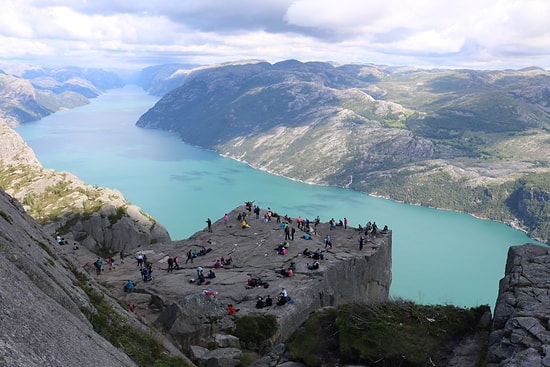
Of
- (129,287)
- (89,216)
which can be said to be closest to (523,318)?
(129,287)

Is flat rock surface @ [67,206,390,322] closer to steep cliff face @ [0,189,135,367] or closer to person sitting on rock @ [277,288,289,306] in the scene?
person sitting on rock @ [277,288,289,306]

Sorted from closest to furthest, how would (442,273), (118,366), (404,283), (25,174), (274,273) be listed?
1. (118,366)
2. (274,273)
3. (25,174)
4. (404,283)
5. (442,273)

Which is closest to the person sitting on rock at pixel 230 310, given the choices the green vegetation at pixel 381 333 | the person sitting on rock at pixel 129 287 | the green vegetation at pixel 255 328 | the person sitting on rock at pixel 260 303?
the green vegetation at pixel 255 328

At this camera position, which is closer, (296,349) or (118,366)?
(118,366)

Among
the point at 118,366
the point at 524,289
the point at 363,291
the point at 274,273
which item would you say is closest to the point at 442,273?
the point at 363,291

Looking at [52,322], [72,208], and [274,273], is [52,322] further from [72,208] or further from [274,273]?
[72,208]
